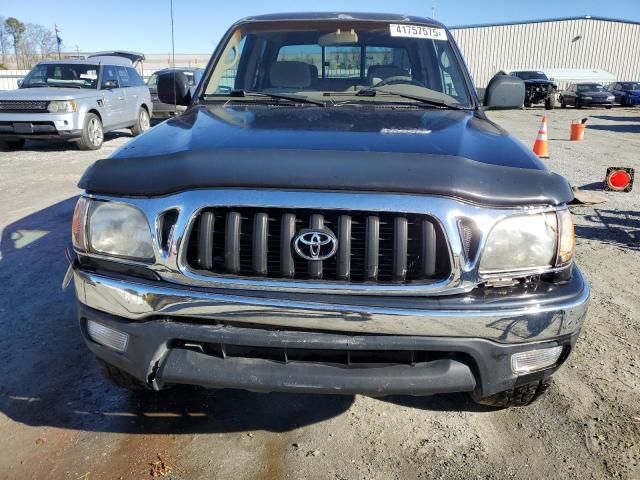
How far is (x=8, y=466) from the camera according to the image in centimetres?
215

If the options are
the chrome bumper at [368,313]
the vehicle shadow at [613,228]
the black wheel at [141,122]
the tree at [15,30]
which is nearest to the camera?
the chrome bumper at [368,313]

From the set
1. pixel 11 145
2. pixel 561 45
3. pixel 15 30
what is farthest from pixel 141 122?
pixel 15 30

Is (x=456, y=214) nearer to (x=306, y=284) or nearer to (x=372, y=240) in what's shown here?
(x=372, y=240)

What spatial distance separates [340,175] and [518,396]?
1331 mm

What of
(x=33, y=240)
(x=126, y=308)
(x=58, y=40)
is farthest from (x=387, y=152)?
(x=58, y=40)

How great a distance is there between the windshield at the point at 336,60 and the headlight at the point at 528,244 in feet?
5.08

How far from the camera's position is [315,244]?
179 centimetres

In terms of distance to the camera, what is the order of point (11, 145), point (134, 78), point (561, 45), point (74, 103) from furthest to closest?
1. point (561, 45)
2. point (134, 78)
3. point (11, 145)
4. point (74, 103)

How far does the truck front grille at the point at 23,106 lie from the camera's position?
9.41 m

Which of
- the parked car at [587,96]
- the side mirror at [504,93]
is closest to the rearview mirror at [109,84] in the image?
the side mirror at [504,93]

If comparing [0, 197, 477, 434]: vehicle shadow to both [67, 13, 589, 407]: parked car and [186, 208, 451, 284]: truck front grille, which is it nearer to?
[67, 13, 589, 407]: parked car

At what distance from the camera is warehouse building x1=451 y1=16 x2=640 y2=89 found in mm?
38438

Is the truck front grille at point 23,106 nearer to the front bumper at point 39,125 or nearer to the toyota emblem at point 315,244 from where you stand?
→ the front bumper at point 39,125

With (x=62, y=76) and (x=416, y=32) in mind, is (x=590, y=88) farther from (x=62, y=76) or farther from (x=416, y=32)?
(x=416, y=32)
